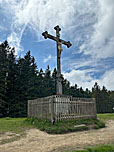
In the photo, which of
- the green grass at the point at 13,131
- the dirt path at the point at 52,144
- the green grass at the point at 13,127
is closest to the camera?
the dirt path at the point at 52,144

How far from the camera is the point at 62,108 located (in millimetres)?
7949

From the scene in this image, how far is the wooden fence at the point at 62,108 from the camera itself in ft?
25.4

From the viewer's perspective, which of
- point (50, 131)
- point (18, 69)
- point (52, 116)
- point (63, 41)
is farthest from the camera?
point (18, 69)

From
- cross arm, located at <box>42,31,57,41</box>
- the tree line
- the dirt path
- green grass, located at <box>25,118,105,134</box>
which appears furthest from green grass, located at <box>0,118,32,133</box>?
the tree line

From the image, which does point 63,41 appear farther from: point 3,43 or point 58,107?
point 3,43

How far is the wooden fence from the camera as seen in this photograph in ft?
25.4

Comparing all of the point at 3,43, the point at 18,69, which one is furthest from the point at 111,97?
the point at 3,43

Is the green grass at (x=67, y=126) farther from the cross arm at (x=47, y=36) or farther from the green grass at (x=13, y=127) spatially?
the cross arm at (x=47, y=36)

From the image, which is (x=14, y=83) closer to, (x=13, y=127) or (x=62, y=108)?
(x=13, y=127)

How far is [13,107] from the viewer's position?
2338 cm

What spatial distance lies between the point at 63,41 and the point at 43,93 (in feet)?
80.4

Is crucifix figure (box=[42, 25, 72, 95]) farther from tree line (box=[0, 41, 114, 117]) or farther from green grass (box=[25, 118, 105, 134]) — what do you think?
tree line (box=[0, 41, 114, 117])

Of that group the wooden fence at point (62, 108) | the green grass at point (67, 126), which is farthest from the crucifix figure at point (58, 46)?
the green grass at point (67, 126)

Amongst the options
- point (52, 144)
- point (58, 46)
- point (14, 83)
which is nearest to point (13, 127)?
point (52, 144)
